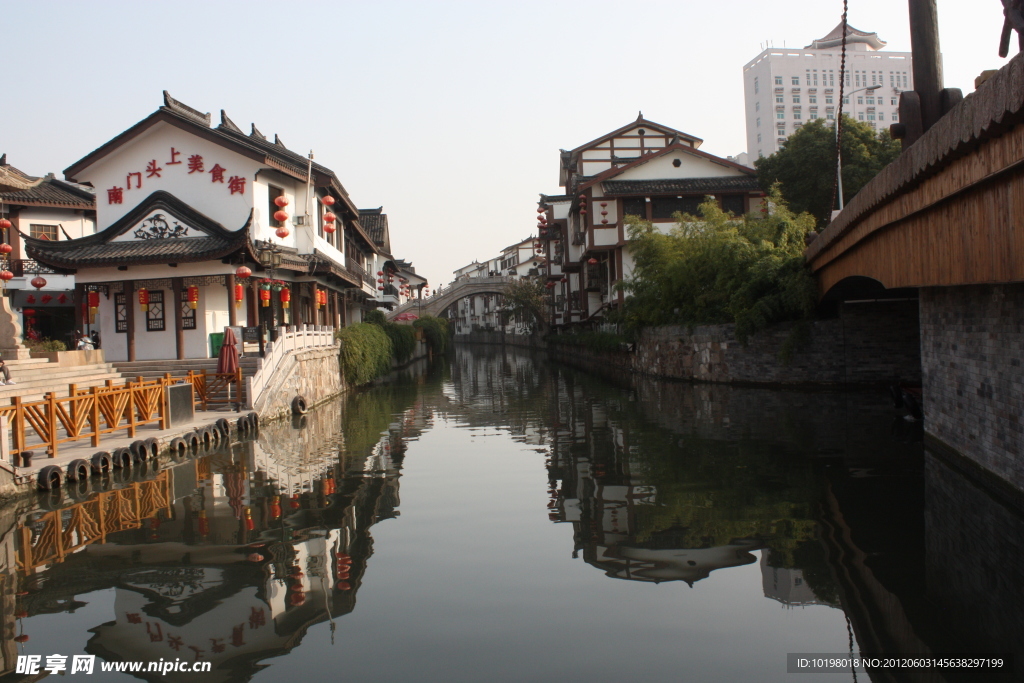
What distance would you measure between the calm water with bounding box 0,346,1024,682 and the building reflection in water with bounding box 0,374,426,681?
27 millimetres

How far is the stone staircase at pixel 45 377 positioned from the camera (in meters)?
14.6

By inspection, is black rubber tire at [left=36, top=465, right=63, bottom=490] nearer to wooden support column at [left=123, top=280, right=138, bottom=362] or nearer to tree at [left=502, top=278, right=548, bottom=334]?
wooden support column at [left=123, top=280, right=138, bottom=362]

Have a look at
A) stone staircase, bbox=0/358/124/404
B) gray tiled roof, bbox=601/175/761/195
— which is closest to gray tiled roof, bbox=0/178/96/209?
stone staircase, bbox=0/358/124/404

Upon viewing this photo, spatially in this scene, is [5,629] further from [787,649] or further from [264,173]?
[264,173]

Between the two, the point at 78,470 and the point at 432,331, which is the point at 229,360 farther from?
the point at 432,331

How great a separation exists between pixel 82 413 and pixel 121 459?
2.99 feet

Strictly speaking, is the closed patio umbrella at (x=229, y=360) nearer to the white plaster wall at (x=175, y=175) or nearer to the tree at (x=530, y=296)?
the white plaster wall at (x=175, y=175)

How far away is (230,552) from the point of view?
23.1ft

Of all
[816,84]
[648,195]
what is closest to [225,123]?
[648,195]

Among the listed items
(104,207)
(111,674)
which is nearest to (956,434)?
(111,674)

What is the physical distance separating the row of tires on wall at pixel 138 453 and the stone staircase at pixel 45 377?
199 cm

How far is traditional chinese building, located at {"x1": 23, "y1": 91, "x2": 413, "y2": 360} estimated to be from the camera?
20.9m

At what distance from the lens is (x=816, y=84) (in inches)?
2739

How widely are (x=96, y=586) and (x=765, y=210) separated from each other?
→ 21.7 m
